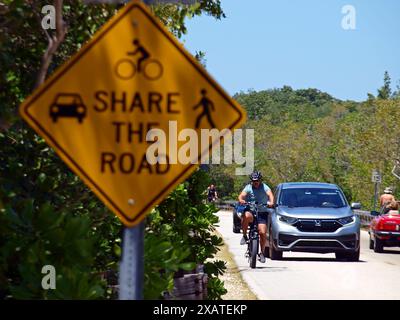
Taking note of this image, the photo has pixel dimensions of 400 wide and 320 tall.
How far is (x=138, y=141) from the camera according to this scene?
189 inches

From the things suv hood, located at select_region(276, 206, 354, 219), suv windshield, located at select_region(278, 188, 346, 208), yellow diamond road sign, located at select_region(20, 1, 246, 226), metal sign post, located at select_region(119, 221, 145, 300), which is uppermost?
yellow diamond road sign, located at select_region(20, 1, 246, 226)

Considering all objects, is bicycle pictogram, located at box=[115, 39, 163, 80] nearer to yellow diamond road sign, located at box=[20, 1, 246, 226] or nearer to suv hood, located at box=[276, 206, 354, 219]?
yellow diamond road sign, located at box=[20, 1, 246, 226]

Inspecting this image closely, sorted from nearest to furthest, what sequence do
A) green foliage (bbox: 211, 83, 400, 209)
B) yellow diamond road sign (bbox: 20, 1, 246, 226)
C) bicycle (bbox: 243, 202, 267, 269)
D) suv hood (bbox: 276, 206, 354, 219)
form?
yellow diamond road sign (bbox: 20, 1, 246, 226)
bicycle (bbox: 243, 202, 267, 269)
suv hood (bbox: 276, 206, 354, 219)
green foliage (bbox: 211, 83, 400, 209)

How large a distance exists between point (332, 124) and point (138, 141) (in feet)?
348

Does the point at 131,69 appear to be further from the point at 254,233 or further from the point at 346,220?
the point at 346,220

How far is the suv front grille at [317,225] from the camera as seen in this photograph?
20.2 metres

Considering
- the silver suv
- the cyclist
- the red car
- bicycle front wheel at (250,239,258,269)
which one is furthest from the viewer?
the red car

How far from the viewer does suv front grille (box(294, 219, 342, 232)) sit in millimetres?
20172

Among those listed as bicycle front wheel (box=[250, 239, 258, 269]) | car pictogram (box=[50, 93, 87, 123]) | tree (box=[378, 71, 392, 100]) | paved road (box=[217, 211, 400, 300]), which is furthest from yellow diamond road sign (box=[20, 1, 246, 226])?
tree (box=[378, 71, 392, 100])

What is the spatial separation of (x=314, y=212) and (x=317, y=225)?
1.24 ft

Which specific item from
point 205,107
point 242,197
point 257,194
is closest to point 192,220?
point 242,197

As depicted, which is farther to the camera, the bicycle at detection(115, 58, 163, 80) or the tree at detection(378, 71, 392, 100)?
the tree at detection(378, 71, 392, 100)

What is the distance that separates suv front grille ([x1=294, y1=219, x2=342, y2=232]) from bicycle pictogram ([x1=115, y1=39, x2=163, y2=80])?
51.3 feet
